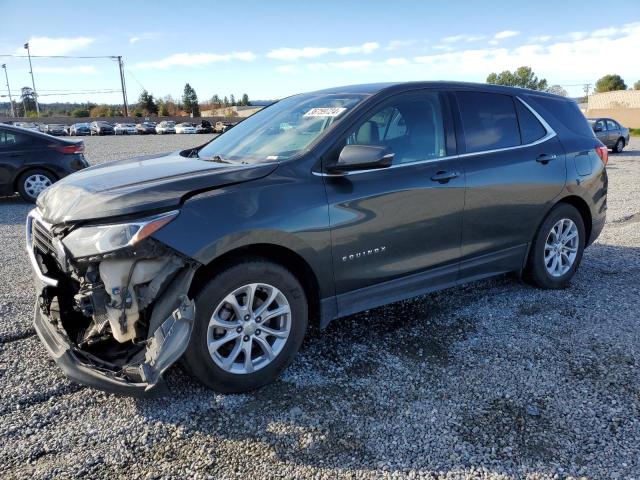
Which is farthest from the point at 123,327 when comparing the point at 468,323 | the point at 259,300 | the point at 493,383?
the point at 468,323

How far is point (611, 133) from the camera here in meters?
20.7

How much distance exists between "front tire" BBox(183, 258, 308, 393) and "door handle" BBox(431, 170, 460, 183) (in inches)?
52.6

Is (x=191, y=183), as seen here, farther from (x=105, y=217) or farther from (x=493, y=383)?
(x=493, y=383)

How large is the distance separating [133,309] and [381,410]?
4.93 feet

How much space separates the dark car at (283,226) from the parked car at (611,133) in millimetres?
18359

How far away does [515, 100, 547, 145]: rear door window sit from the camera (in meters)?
4.44

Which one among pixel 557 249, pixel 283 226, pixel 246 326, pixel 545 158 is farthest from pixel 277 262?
pixel 557 249

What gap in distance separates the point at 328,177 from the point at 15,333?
2.70m

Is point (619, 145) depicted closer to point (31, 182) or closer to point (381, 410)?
point (31, 182)

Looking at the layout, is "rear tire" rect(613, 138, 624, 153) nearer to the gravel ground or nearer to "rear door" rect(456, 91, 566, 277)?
"rear door" rect(456, 91, 566, 277)

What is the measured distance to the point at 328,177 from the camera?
10.7ft

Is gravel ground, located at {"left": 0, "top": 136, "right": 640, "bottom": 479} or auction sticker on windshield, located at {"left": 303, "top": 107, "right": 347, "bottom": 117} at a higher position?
auction sticker on windshield, located at {"left": 303, "top": 107, "right": 347, "bottom": 117}

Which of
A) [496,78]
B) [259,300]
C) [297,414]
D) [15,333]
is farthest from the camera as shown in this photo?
[496,78]

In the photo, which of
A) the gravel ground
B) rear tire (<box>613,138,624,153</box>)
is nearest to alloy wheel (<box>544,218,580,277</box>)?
the gravel ground
